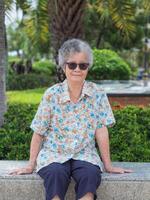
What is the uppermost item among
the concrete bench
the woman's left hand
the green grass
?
the woman's left hand

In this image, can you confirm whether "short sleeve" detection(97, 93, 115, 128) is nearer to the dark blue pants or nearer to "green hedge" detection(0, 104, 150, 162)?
the dark blue pants

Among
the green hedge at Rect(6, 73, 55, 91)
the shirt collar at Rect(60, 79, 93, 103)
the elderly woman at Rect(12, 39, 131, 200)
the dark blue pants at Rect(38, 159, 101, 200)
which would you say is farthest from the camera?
the green hedge at Rect(6, 73, 55, 91)

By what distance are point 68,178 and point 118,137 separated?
211 cm

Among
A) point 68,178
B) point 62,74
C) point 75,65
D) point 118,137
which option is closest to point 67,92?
point 75,65

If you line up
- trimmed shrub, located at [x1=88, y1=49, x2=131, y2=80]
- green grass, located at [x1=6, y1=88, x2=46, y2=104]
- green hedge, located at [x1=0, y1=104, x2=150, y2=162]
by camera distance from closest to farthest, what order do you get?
green hedge, located at [x1=0, y1=104, x2=150, y2=162], green grass, located at [x1=6, y1=88, x2=46, y2=104], trimmed shrub, located at [x1=88, y1=49, x2=131, y2=80]

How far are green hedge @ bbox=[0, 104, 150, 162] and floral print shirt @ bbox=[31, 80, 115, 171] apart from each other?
1385 millimetres

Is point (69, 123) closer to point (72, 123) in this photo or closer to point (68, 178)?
point (72, 123)

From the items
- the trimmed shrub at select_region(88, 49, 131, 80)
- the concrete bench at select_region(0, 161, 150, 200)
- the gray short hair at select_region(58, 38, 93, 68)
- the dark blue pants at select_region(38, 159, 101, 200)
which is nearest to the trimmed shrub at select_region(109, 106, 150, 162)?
the concrete bench at select_region(0, 161, 150, 200)

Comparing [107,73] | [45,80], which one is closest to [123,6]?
[107,73]

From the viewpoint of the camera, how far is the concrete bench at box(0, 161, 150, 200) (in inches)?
162

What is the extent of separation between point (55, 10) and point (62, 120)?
5.77 metres

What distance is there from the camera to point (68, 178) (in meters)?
3.92

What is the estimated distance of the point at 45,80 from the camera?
2359cm

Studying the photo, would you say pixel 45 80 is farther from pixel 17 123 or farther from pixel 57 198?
pixel 57 198
